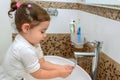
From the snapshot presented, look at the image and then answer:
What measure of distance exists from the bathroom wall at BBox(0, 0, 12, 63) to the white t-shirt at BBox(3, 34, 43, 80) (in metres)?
0.59

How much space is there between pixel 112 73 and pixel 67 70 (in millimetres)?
234

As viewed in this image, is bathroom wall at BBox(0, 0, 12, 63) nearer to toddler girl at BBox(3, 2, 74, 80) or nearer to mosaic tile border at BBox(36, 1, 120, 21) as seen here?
mosaic tile border at BBox(36, 1, 120, 21)

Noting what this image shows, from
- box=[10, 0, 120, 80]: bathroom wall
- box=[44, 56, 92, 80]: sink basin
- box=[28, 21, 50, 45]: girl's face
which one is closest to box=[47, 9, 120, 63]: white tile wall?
box=[10, 0, 120, 80]: bathroom wall

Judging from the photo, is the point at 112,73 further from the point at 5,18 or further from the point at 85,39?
the point at 5,18

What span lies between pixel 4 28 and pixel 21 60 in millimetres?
679

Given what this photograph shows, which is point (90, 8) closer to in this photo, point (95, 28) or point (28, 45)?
point (95, 28)

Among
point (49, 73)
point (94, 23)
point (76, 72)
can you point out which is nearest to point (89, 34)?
point (94, 23)

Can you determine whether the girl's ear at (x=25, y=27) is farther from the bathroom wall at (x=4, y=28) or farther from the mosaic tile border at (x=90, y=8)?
the bathroom wall at (x=4, y=28)

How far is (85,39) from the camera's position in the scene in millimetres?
1433

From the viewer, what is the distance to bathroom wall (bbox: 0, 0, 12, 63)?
158cm

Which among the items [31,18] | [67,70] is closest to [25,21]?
[31,18]

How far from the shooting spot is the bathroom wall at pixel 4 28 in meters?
1.58

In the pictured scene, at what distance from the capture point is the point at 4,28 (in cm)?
163

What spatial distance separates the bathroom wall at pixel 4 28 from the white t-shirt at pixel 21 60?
587mm
